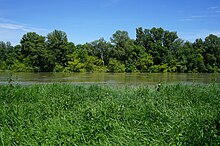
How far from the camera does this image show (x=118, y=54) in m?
73.1

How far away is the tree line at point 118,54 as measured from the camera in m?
66.6

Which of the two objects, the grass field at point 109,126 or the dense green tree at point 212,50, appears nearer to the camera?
the grass field at point 109,126

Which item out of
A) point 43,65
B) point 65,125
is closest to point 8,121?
point 65,125

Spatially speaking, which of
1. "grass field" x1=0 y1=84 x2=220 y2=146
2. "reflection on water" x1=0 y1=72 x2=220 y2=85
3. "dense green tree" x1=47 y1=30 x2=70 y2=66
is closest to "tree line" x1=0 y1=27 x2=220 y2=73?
"dense green tree" x1=47 y1=30 x2=70 y2=66

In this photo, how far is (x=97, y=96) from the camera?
14125 millimetres

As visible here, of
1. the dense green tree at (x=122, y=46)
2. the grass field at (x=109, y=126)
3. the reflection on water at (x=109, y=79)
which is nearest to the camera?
the grass field at (x=109, y=126)

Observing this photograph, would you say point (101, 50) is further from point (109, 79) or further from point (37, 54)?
point (109, 79)

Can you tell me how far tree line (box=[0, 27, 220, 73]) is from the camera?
6656cm

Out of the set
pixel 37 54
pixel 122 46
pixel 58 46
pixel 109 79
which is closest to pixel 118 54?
pixel 122 46

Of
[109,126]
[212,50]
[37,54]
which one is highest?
[212,50]

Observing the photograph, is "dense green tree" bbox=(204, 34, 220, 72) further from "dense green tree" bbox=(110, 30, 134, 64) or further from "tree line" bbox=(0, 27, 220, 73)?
"dense green tree" bbox=(110, 30, 134, 64)

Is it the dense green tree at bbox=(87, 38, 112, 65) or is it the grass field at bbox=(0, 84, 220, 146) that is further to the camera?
the dense green tree at bbox=(87, 38, 112, 65)

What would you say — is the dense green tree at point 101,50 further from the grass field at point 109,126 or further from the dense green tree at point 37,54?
the grass field at point 109,126

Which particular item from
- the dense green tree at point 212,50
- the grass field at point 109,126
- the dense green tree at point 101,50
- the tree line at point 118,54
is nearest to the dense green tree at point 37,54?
the tree line at point 118,54
